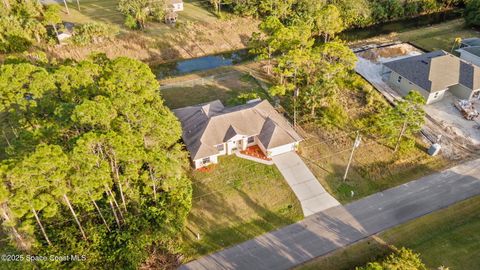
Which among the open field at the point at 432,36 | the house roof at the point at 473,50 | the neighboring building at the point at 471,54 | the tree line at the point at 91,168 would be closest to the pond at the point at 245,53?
the open field at the point at 432,36

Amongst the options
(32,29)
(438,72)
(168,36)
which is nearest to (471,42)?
(438,72)

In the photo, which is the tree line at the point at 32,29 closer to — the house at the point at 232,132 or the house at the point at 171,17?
the house at the point at 171,17

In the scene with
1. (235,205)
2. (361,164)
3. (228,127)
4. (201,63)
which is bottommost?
(235,205)

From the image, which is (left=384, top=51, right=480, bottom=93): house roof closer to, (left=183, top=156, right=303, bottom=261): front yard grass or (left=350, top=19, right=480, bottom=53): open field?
(left=350, top=19, right=480, bottom=53): open field

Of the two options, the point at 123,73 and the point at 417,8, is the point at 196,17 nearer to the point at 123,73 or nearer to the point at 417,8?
the point at 123,73

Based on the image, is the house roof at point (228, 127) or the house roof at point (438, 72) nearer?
the house roof at point (228, 127)

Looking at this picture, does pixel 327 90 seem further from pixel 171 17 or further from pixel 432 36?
pixel 171 17

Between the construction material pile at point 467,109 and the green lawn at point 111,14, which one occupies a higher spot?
the green lawn at point 111,14
